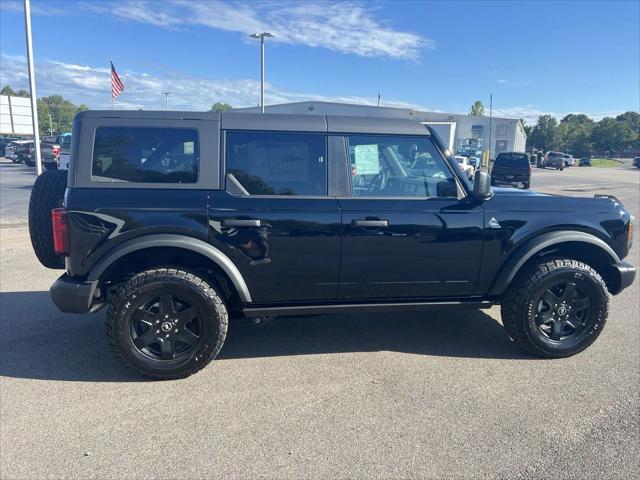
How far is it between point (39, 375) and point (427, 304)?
3.00 metres

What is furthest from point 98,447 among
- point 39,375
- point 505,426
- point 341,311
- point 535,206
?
point 535,206

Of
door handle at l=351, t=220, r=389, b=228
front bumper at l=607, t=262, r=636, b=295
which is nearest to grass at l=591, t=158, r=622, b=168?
front bumper at l=607, t=262, r=636, b=295

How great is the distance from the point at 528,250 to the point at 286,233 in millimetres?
1924

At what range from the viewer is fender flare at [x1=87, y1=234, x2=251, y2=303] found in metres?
3.24

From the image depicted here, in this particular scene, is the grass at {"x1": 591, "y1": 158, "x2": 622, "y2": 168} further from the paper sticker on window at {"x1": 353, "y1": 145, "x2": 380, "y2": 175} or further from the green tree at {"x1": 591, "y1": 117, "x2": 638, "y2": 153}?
the paper sticker on window at {"x1": 353, "y1": 145, "x2": 380, "y2": 175}

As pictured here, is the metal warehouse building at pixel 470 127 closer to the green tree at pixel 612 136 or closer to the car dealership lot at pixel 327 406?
the green tree at pixel 612 136

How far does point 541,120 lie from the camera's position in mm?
98125

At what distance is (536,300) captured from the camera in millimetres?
3721

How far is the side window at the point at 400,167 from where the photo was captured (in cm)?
363

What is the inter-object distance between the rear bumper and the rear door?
93 cm

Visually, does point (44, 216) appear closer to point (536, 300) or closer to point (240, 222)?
point (240, 222)

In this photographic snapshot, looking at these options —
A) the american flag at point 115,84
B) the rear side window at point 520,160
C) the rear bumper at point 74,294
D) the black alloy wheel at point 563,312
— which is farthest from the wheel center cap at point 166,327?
the rear side window at point 520,160

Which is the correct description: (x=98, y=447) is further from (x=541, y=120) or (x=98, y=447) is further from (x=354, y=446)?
(x=541, y=120)

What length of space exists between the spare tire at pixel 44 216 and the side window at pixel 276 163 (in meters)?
1.42
